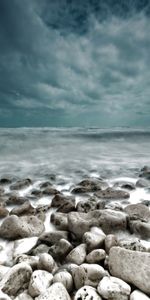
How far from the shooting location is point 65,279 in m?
1.83

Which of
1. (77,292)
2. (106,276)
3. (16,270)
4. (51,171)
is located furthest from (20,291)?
(51,171)

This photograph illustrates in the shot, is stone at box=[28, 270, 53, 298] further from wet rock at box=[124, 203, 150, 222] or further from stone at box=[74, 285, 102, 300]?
wet rock at box=[124, 203, 150, 222]

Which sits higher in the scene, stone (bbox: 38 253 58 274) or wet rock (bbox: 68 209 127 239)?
wet rock (bbox: 68 209 127 239)

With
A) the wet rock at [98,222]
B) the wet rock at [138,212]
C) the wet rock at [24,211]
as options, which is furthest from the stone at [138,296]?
the wet rock at [24,211]

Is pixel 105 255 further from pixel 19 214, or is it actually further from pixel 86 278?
pixel 19 214

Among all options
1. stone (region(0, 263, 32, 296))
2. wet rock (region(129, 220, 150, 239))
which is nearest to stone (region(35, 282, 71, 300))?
stone (region(0, 263, 32, 296))

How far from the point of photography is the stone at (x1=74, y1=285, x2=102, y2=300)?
64.7 inches

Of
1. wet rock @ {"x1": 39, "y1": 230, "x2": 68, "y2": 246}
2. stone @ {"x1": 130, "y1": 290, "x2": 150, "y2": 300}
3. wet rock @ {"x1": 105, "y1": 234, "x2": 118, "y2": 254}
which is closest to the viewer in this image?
stone @ {"x1": 130, "y1": 290, "x2": 150, "y2": 300}

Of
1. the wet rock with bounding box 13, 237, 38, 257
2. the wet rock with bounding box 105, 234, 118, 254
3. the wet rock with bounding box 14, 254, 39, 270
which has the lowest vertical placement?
the wet rock with bounding box 13, 237, 38, 257

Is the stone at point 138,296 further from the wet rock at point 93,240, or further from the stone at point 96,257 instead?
the wet rock at point 93,240

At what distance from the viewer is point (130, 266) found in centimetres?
181

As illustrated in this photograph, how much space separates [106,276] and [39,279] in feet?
1.80

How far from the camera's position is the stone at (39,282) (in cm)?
177

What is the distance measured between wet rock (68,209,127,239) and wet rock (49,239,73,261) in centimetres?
32
